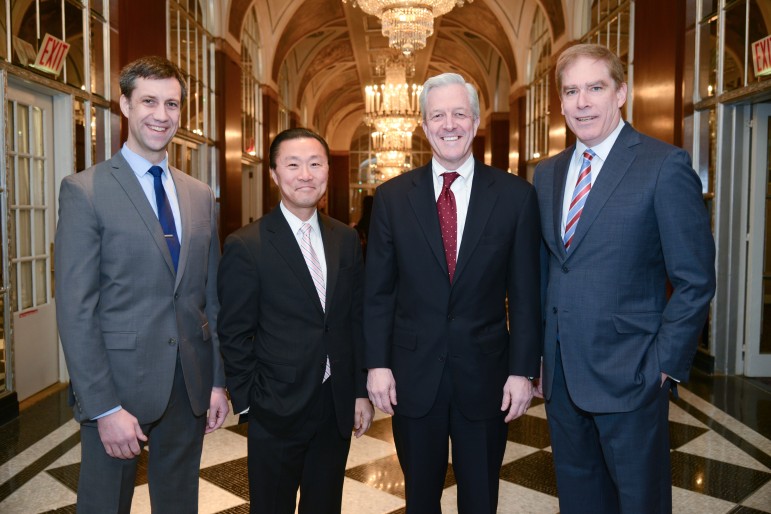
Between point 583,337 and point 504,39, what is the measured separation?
13.4 metres

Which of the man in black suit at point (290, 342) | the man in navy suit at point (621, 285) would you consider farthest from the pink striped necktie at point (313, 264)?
the man in navy suit at point (621, 285)

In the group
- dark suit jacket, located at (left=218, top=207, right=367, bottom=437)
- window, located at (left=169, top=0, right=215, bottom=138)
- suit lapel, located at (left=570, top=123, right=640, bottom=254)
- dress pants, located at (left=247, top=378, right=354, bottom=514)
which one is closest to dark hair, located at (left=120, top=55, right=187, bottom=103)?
dark suit jacket, located at (left=218, top=207, right=367, bottom=437)

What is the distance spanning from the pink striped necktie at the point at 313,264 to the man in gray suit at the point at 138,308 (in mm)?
301

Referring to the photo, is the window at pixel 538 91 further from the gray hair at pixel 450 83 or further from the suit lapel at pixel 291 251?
the suit lapel at pixel 291 251

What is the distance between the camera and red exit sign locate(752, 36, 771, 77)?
475 centimetres

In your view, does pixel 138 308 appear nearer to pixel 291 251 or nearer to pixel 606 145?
pixel 291 251

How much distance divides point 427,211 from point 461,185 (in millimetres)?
147

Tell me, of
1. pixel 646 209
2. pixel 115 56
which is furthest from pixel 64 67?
pixel 646 209

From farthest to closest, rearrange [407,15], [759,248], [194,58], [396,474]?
[194,58], [407,15], [759,248], [396,474]

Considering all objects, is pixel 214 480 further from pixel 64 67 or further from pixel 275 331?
pixel 64 67

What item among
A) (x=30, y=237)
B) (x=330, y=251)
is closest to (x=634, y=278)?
(x=330, y=251)

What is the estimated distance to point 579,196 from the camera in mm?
2016

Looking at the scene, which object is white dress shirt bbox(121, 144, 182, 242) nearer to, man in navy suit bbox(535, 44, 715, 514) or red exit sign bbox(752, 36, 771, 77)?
man in navy suit bbox(535, 44, 715, 514)

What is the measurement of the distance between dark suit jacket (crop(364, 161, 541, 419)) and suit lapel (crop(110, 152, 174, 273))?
62cm
